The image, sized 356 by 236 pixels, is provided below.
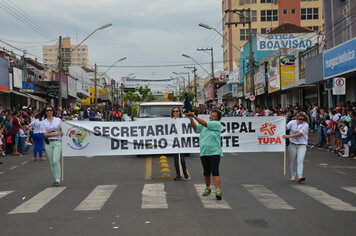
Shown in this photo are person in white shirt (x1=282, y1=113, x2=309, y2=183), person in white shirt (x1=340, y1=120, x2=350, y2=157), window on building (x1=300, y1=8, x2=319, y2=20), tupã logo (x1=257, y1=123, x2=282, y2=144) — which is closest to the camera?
person in white shirt (x1=282, y1=113, x2=309, y2=183)

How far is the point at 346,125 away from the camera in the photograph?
18.2 metres

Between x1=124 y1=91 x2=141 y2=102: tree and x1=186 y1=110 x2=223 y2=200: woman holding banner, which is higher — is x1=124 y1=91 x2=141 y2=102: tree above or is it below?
above

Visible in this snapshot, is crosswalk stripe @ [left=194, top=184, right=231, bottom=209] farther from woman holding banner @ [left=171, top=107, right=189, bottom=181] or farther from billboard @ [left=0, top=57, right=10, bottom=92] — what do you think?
billboard @ [left=0, top=57, right=10, bottom=92]

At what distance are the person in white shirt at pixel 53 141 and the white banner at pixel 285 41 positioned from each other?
1618 inches

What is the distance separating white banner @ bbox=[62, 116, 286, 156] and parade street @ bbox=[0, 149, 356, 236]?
0.69m

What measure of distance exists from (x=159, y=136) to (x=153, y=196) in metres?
3.51

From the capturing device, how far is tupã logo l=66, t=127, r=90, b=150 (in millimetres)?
12719

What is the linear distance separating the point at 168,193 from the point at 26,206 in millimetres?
2681

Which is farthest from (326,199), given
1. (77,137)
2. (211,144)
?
(77,137)

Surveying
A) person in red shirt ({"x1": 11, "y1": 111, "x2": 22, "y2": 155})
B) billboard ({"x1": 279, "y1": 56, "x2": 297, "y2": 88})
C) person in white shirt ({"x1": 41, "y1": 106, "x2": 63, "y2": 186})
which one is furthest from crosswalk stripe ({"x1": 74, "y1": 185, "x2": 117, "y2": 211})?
billboard ({"x1": 279, "y1": 56, "x2": 297, "y2": 88})

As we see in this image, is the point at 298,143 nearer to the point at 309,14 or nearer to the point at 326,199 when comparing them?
the point at 326,199

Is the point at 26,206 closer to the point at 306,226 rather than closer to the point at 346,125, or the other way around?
the point at 306,226

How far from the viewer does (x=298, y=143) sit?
11.8 metres

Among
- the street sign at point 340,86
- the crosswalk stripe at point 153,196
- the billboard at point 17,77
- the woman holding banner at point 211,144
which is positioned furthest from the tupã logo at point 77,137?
the billboard at point 17,77
